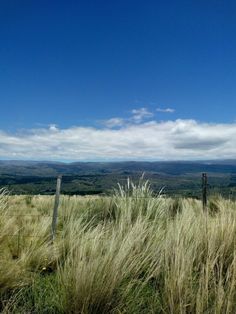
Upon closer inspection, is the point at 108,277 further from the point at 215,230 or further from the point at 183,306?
the point at 215,230

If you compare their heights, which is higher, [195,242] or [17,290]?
→ [195,242]

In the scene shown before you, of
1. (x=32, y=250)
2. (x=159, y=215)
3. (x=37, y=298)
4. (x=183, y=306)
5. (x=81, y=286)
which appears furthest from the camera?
(x=159, y=215)

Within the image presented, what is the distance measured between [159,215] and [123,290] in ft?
15.0

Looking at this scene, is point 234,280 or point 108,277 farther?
point 108,277

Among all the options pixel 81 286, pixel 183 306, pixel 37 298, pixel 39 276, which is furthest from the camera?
pixel 39 276

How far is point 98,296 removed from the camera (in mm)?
3666

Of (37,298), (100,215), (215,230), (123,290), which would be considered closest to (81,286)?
(123,290)

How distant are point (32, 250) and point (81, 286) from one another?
6.17ft

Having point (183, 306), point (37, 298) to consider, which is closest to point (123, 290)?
point (183, 306)

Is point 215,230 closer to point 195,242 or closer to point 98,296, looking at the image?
point 195,242

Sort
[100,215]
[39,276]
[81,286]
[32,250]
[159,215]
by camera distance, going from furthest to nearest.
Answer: [100,215]
[159,215]
[32,250]
[39,276]
[81,286]

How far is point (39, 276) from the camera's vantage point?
4.90 metres

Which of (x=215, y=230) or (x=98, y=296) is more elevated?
(x=215, y=230)

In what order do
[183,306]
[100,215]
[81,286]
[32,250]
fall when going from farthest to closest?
[100,215]
[32,250]
[81,286]
[183,306]
